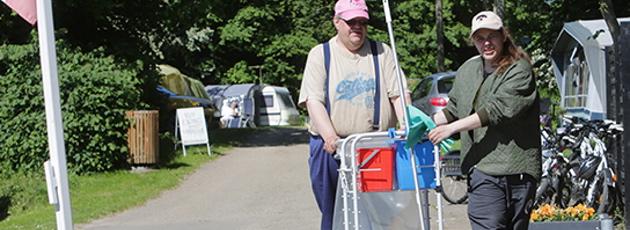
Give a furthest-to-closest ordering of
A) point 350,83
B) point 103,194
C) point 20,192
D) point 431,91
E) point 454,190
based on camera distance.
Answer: point 431,91 < point 20,192 < point 103,194 < point 454,190 < point 350,83

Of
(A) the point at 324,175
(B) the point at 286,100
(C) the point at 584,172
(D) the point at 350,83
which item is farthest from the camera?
(B) the point at 286,100

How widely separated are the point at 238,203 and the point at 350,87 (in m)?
7.44

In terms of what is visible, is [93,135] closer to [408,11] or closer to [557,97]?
[557,97]

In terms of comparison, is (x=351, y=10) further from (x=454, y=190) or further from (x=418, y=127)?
(x=454, y=190)

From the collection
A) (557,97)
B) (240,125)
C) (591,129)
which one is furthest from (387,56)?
(240,125)

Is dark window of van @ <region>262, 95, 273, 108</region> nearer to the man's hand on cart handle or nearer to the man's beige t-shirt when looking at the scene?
the man's beige t-shirt

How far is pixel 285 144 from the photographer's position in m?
24.9

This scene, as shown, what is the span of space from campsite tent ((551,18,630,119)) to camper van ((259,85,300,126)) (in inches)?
816

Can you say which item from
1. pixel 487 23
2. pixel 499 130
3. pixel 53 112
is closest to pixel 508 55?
pixel 487 23

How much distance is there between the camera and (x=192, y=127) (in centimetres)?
2084

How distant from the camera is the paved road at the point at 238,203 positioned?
11.6 metres

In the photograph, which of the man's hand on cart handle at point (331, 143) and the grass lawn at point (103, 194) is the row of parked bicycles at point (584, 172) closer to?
the man's hand on cart handle at point (331, 143)

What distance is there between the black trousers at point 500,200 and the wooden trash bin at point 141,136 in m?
12.1

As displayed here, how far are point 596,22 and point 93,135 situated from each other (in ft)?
31.0
